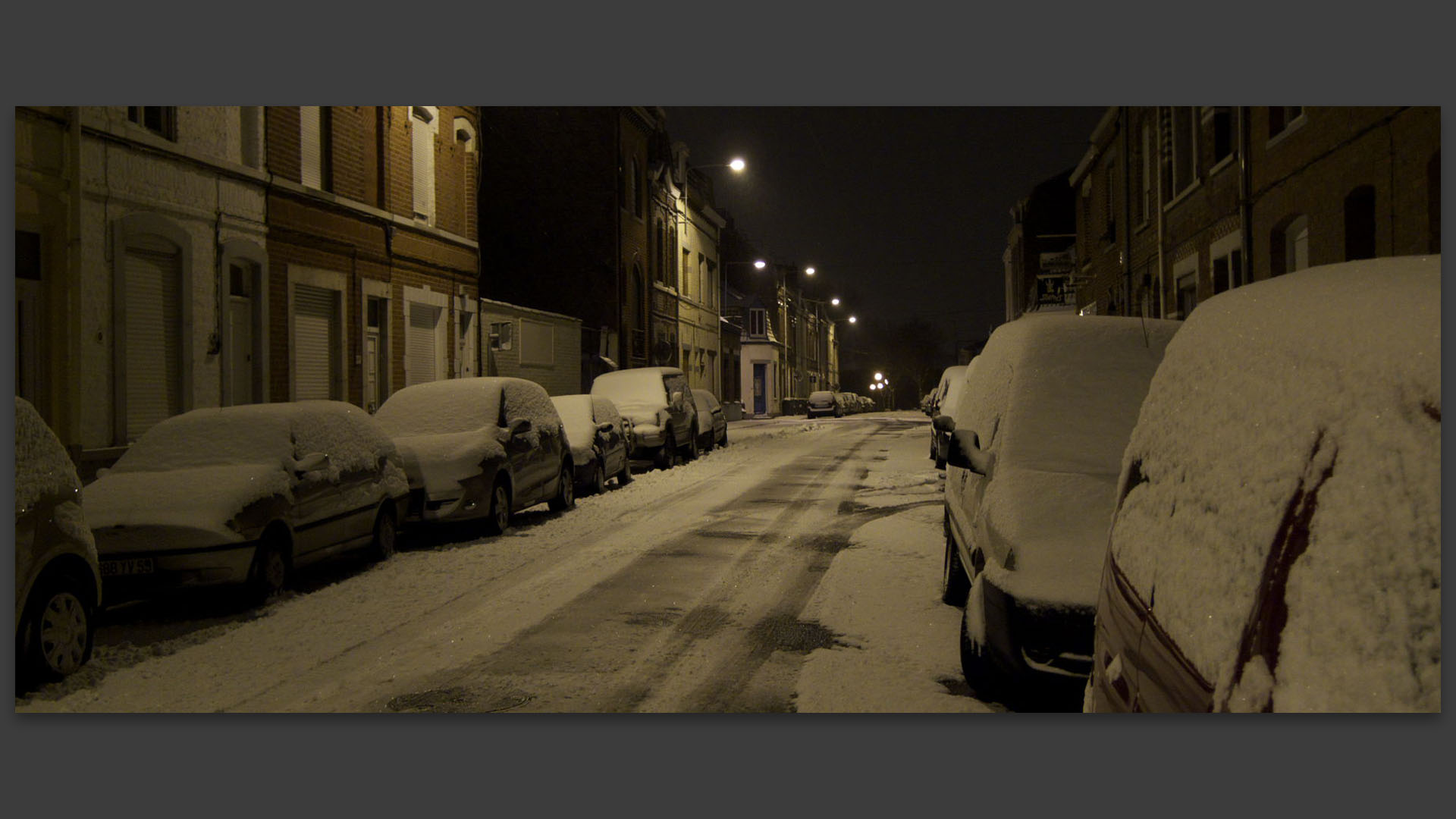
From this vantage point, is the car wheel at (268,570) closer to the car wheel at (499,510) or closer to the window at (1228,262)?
the car wheel at (499,510)

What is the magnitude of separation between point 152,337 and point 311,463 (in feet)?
11.1

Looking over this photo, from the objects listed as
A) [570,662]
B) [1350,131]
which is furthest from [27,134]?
[1350,131]

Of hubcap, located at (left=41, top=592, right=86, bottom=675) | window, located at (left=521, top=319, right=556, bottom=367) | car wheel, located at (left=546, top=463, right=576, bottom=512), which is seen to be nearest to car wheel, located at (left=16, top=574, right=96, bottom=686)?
hubcap, located at (left=41, top=592, right=86, bottom=675)

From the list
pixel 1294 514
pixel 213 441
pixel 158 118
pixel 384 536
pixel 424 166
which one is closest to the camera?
pixel 1294 514

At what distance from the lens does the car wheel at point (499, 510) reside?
10.5 metres

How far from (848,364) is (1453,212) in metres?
67.0

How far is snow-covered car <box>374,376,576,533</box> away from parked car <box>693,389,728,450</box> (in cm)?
976

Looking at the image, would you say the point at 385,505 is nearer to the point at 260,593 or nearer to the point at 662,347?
the point at 260,593

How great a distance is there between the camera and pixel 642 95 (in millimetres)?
6082

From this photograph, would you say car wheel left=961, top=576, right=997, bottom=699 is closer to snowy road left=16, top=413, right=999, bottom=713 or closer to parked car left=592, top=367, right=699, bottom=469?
snowy road left=16, top=413, right=999, bottom=713

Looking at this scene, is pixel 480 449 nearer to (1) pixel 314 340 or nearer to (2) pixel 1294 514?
(1) pixel 314 340

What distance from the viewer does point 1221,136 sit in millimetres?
11695

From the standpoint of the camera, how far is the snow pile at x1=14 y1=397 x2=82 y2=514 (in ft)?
17.6

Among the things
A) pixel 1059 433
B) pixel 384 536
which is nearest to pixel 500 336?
pixel 384 536
